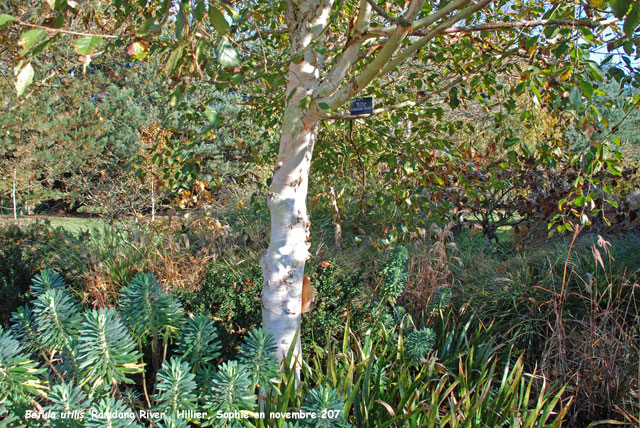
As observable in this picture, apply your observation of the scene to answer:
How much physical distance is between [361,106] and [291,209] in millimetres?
706

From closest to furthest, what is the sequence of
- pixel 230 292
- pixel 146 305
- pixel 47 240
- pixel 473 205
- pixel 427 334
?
pixel 146 305 → pixel 427 334 → pixel 230 292 → pixel 47 240 → pixel 473 205

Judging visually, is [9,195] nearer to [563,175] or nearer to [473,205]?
[473,205]

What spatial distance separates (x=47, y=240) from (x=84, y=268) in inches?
56.4

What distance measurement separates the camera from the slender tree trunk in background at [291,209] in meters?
2.18

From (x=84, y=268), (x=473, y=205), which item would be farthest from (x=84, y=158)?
(x=473, y=205)

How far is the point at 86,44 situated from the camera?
107cm

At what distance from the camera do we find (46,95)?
11906 mm

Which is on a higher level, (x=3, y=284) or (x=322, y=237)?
(x=322, y=237)

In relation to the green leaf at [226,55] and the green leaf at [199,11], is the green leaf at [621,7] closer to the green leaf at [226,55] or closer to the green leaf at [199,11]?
the green leaf at [226,55]

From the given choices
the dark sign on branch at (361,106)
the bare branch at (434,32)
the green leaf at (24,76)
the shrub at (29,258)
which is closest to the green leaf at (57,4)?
the green leaf at (24,76)

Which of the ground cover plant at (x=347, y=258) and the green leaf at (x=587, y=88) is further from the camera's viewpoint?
the green leaf at (x=587, y=88)

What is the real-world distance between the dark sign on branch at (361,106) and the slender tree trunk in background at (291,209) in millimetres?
247

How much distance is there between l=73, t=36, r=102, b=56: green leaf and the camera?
1.04m

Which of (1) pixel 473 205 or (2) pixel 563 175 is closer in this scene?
(2) pixel 563 175
